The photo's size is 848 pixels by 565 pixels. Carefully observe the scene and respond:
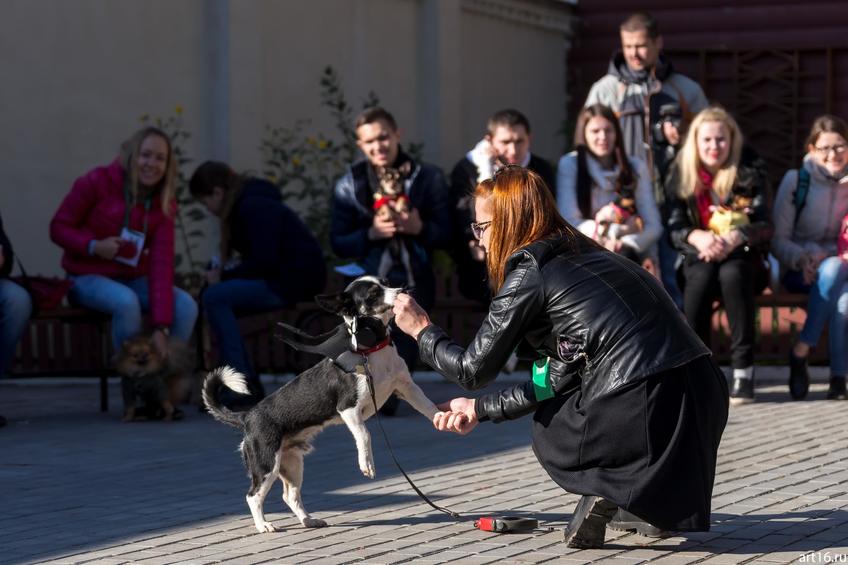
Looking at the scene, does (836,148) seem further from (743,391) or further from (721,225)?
(743,391)

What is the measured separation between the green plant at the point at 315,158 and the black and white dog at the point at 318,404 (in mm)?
6232

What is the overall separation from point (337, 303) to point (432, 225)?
13.2 feet

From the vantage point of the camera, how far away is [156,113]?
13.3 m

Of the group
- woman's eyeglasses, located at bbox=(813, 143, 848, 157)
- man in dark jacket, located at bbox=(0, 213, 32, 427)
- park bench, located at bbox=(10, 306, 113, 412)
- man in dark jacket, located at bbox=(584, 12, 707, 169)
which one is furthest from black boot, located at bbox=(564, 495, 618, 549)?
man in dark jacket, located at bbox=(584, 12, 707, 169)

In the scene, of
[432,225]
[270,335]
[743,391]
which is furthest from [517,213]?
[270,335]

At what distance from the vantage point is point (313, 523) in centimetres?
618

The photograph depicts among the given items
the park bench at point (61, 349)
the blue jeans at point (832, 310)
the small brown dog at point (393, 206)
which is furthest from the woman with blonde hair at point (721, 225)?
the park bench at point (61, 349)

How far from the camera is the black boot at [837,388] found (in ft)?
33.9

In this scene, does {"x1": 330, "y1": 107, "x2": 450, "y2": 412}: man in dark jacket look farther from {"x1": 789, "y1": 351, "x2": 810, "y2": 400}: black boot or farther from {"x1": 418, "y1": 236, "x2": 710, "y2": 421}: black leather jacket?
{"x1": 418, "y1": 236, "x2": 710, "y2": 421}: black leather jacket

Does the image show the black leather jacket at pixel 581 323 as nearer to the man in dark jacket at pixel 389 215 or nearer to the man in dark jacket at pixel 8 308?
the man in dark jacket at pixel 389 215

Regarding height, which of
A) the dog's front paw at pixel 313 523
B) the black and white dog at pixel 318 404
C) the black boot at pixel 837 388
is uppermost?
the black and white dog at pixel 318 404

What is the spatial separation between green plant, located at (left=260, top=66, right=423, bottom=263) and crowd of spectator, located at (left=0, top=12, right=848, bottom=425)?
234cm

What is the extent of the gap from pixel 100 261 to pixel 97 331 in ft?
2.24

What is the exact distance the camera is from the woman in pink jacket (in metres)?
9.80
